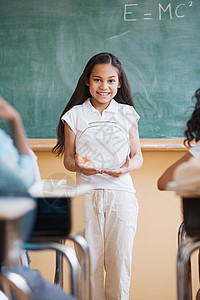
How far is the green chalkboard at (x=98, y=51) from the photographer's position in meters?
2.91

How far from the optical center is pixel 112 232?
2.32m

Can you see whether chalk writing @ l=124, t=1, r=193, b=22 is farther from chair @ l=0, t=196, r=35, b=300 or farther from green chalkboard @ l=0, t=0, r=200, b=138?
chair @ l=0, t=196, r=35, b=300

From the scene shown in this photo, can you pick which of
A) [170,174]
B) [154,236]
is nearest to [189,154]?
[170,174]

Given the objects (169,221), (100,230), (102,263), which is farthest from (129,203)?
(169,221)

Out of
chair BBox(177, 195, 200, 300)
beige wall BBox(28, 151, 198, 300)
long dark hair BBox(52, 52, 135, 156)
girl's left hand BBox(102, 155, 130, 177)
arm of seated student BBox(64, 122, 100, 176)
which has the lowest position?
beige wall BBox(28, 151, 198, 300)

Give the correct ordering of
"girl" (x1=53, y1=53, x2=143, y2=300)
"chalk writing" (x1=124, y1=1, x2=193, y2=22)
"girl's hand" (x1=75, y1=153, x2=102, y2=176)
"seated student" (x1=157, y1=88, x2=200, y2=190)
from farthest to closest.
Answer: "chalk writing" (x1=124, y1=1, x2=193, y2=22) → "girl" (x1=53, y1=53, x2=143, y2=300) → "girl's hand" (x1=75, y1=153, x2=102, y2=176) → "seated student" (x1=157, y1=88, x2=200, y2=190)

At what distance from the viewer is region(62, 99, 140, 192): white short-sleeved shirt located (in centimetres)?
229

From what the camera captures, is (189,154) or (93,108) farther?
(93,108)

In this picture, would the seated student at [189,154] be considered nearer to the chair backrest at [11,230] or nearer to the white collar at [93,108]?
the white collar at [93,108]

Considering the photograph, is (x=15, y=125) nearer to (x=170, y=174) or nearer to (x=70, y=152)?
(x=170, y=174)

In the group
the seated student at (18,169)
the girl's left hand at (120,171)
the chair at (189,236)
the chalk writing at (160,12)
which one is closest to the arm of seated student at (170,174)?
the chair at (189,236)

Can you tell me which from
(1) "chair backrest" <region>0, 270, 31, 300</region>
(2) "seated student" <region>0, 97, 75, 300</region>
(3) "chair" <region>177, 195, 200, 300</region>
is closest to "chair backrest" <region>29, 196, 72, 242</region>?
(2) "seated student" <region>0, 97, 75, 300</region>

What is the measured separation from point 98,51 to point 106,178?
1.07 metres

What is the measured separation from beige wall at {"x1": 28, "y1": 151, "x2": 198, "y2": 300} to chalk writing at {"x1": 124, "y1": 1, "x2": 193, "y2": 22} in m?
0.93
